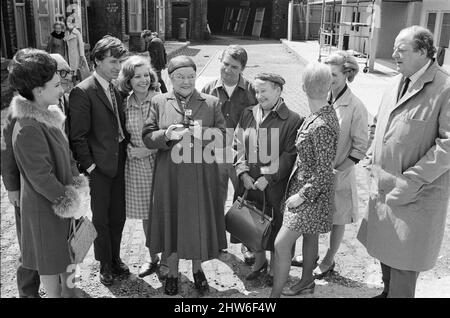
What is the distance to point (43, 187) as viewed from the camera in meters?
2.69

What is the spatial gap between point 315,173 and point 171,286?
145cm

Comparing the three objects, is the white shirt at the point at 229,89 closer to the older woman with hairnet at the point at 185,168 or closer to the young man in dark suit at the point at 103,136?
the older woman with hairnet at the point at 185,168

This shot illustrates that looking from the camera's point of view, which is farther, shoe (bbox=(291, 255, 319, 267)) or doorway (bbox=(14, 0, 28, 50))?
doorway (bbox=(14, 0, 28, 50))

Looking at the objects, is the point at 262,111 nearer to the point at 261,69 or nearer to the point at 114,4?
the point at 261,69

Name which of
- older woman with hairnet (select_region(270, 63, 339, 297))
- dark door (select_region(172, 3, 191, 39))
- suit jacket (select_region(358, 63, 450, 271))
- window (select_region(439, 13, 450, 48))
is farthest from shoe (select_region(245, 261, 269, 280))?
dark door (select_region(172, 3, 191, 39))

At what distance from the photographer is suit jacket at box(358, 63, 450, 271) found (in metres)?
2.86

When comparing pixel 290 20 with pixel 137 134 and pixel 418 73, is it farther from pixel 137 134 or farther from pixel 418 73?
pixel 418 73

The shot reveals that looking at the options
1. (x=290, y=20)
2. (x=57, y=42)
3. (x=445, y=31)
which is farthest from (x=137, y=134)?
(x=290, y=20)

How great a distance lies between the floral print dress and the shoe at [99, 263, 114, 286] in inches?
59.9

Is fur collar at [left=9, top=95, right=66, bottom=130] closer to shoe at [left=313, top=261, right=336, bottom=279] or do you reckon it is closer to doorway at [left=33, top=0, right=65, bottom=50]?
shoe at [left=313, top=261, right=336, bottom=279]

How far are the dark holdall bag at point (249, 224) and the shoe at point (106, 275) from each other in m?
1.04

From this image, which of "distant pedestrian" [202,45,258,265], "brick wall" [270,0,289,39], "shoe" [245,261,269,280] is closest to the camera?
"shoe" [245,261,269,280]

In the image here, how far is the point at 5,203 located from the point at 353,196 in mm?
3999

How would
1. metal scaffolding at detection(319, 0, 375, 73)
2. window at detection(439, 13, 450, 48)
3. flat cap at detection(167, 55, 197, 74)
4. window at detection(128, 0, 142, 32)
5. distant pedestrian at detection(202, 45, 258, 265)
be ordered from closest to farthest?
flat cap at detection(167, 55, 197, 74) → distant pedestrian at detection(202, 45, 258, 265) → window at detection(439, 13, 450, 48) → metal scaffolding at detection(319, 0, 375, 73) → window at detection(128, 0, 142, 32)
